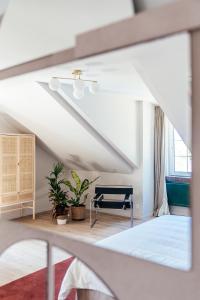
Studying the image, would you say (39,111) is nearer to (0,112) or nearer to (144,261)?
(0,112)

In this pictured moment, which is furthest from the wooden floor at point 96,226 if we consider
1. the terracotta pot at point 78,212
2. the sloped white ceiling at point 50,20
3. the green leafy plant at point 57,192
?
the sloped white ceiling at point 50,20

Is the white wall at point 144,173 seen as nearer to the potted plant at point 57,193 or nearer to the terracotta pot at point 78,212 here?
the terracotta pot at point 78,212

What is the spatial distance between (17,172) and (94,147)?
1.35 meters

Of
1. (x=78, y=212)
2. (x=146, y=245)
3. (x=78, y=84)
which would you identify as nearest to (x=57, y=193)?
(x=78, y=212)

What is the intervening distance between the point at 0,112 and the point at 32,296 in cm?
326

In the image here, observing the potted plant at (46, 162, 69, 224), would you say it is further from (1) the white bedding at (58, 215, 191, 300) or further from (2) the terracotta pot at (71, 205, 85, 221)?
(1) the white bedding at (58, 215, 191, 300)

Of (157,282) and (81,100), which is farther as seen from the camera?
(81,100)

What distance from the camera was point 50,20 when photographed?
55.7 inches

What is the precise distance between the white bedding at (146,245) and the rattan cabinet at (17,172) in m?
2.70

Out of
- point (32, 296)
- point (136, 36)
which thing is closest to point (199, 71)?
point (136, 36)

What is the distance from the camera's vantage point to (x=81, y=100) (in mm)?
4098

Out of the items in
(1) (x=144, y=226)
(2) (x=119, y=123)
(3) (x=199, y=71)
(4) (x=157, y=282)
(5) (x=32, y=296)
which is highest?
(2) (x=119, y=123)

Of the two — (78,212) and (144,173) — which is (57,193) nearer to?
(78,212)

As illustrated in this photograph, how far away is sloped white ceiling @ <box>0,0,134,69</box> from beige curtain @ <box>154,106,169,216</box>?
407cm
